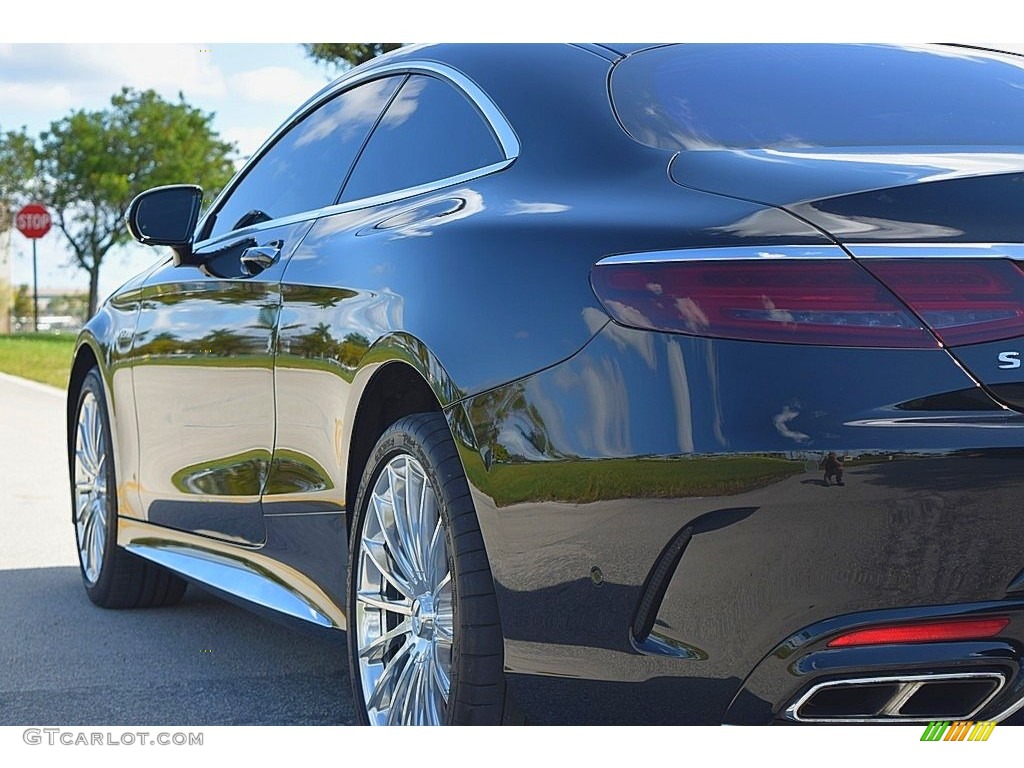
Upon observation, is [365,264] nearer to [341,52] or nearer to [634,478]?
[634,478]

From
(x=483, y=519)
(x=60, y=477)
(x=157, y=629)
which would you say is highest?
(x=483, y=519)

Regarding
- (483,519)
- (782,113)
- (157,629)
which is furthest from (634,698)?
(157,629)

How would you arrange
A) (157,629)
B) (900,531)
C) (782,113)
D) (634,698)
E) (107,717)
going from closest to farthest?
(900,531) → (634,698) → (782,113) → (107,717) → (157,629)

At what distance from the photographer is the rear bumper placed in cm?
228

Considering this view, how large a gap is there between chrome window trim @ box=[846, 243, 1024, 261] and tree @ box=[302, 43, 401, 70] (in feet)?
62.5

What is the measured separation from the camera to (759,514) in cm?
231

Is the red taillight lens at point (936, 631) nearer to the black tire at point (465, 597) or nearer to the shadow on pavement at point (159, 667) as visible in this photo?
the black tire at point (465, 597)

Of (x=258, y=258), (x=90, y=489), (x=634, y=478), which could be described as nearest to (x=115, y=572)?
(x=90, y=489)

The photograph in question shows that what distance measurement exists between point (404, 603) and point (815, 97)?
1329 millimetres

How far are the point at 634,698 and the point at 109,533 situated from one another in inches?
126

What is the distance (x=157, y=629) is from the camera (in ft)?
16.7

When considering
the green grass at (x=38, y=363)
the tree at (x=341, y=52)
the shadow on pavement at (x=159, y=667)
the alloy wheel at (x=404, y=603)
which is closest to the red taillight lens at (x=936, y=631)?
the alloy wheel at (x=404, y=603)

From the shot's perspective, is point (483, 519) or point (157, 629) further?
point (157, 629)

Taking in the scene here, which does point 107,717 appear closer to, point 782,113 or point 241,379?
point 241,379
